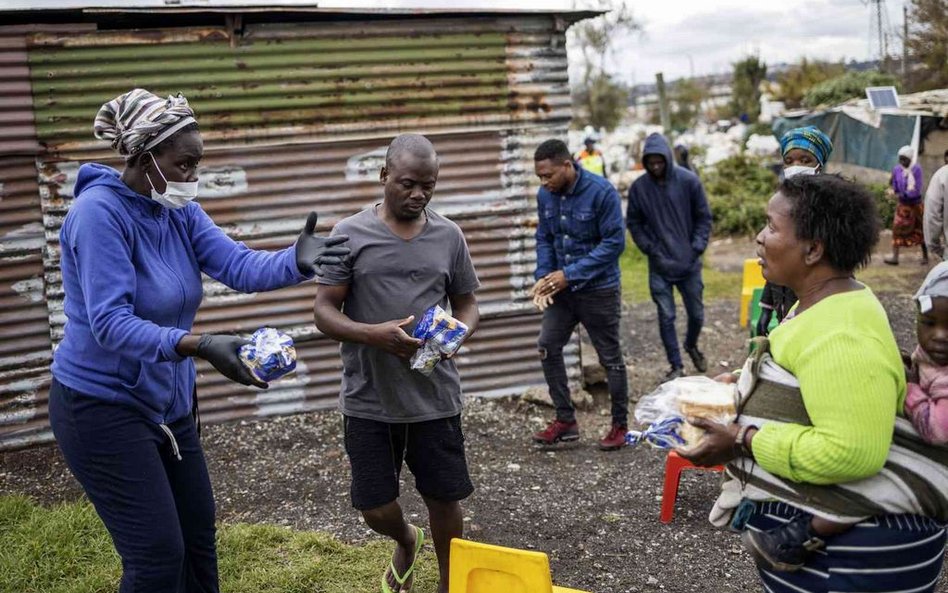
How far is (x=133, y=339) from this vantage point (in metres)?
2.68

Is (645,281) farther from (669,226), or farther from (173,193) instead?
(173,193)

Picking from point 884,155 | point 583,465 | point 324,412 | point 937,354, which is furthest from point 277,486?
point 884,155

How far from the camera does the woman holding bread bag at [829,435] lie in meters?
2.04

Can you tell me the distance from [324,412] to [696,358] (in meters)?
3.53

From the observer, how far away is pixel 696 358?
8.08 metres

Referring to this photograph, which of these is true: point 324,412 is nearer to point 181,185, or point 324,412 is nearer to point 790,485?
point 181,185

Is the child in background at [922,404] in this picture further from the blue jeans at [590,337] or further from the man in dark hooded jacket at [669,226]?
the man in dark hooded jacket at [669,226]

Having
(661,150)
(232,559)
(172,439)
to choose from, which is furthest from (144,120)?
(661,150)

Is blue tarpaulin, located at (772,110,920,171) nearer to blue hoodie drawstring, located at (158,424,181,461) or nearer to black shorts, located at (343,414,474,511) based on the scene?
black shorts, located at (343,414,474,511)

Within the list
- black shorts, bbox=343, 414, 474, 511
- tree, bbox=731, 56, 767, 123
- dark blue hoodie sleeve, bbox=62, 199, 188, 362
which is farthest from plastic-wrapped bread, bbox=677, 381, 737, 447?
tree, bbox=731, 56, 767, 123

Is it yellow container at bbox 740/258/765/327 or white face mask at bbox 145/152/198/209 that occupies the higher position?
white face mask at bbox 145/152/198/209

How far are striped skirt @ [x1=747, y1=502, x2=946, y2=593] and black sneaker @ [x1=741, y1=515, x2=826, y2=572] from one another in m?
0.03

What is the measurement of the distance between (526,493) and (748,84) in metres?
38.4

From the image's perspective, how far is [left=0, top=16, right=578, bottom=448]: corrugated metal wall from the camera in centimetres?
623
